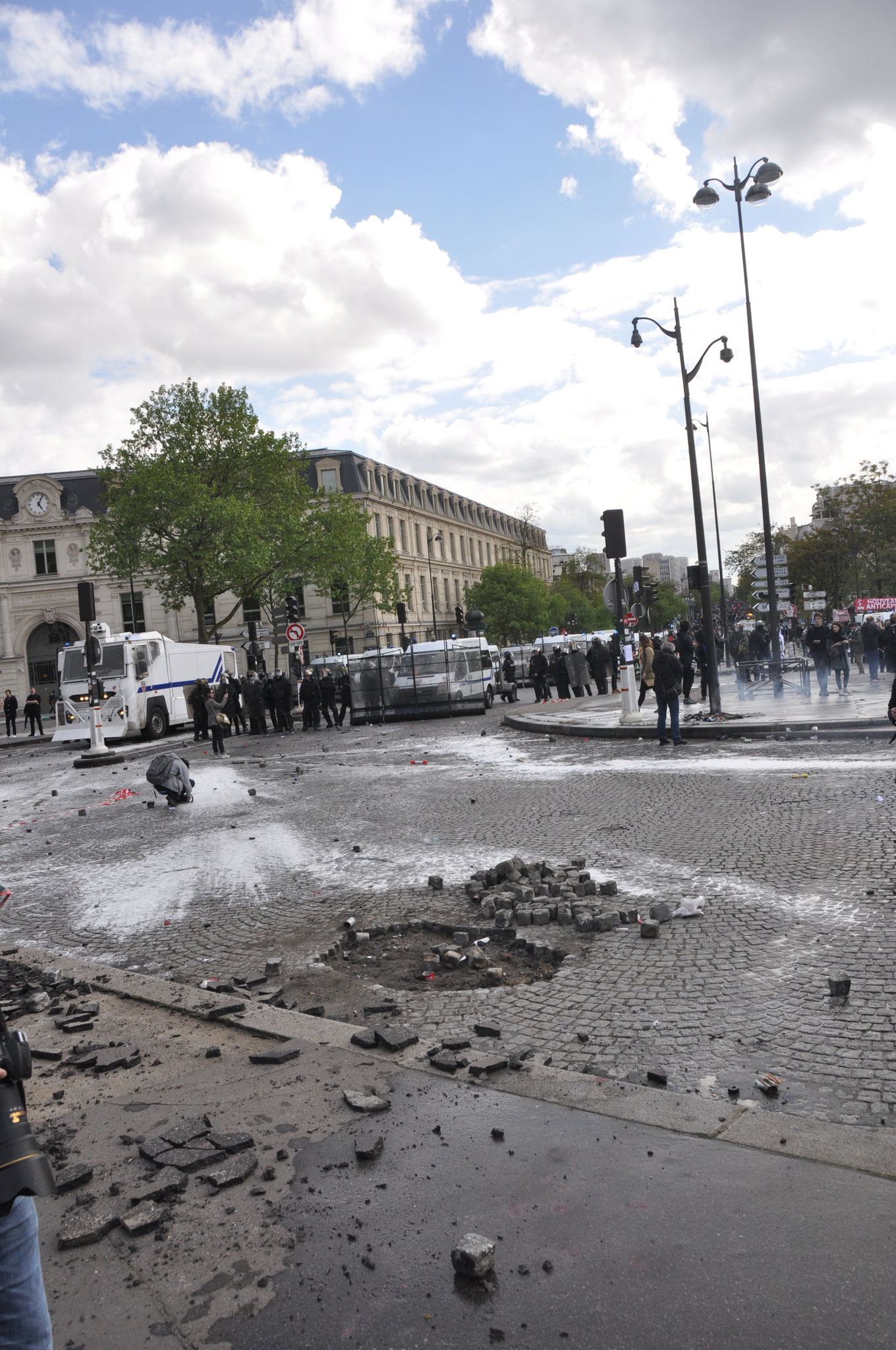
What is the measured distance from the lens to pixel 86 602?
21.8 m

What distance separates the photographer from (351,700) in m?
29.4

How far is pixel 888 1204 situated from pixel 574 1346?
1.10 m

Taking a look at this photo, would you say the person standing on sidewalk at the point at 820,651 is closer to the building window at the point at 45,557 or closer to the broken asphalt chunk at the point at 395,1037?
the broken asphalt chunk at the point at 395,1037

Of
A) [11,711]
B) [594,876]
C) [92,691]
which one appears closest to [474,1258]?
[594,876]

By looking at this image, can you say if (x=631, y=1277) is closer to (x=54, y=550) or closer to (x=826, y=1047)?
(x=826, y=1047)

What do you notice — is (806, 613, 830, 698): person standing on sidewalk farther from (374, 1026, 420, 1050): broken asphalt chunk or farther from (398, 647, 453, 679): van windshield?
(374, 1026, 420, 1050): broken asphalt chunk

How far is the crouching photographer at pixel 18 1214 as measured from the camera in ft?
6.26

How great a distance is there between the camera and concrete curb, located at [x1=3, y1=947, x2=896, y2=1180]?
3168 millimetres

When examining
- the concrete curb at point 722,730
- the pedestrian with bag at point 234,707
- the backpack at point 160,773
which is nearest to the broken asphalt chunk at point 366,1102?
the backpack at point 160,773

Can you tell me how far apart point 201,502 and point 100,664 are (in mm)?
15800

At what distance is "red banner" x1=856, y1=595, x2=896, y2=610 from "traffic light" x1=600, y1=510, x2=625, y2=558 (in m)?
34.3

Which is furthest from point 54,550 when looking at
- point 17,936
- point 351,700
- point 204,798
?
point 17,936

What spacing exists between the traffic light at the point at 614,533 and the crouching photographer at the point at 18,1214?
16897 mm

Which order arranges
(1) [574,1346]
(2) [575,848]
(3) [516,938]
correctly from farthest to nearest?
(2) [575,848]
(3) [516,938]
(1) [574,1346]
